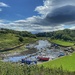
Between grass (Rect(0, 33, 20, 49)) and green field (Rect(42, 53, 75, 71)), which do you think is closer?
green field (Rect(42, 53, 75, 71))

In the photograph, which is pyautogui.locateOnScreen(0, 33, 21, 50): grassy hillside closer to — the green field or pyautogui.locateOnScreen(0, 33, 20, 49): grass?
pyautogui.locateOnScreen(0, 33, 20, 49): grass

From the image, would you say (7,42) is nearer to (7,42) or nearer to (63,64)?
(7,42)

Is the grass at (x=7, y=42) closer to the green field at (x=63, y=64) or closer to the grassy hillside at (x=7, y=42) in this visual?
the grassy hillside at (x=7, y=42)

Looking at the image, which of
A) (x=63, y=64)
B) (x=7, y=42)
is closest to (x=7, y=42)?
(x=7, y=42)

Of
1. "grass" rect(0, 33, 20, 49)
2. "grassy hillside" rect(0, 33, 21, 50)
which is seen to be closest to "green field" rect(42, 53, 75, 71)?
"grassy hillside" rect(0, 33, 21, 50)

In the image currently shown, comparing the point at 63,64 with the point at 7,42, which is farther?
the point at 7,42

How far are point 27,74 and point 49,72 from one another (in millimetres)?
4201

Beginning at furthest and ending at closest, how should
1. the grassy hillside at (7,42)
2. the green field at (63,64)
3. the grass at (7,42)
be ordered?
the grass at (7,42), the grassy hillside at (7,42), the green field at (63,64)

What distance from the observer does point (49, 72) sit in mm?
30766

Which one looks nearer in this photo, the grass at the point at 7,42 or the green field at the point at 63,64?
the green field at the point at 63,64

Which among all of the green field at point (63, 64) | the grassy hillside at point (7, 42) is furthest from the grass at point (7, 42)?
A: the green field at point (63, 64)

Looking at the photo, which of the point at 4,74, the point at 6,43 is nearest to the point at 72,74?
the point at 4,74

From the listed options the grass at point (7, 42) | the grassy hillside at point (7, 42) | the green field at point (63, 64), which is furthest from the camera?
the grass at point (7, 42)

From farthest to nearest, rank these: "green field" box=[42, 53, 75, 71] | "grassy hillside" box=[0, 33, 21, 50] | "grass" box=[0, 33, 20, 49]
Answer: "grass" box=[0, 33, 20, 49]
"grassy hillside" box=[0, 33, 21, 50]
"green field" box=[42, 53, 75, 71]
